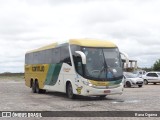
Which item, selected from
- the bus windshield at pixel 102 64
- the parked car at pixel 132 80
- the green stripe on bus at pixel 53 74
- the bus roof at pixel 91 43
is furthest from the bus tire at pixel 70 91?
the parked car at pixel 132 80

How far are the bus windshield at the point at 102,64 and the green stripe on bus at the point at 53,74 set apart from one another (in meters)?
3.25

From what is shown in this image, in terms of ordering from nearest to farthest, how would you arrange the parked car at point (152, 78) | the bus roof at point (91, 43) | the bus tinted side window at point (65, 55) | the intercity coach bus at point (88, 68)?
the intercity coach bus at point (88, 68) < the bus roof at point (91, 43) < the bus tinted side window at point (65, 55) < the parked car at point (152, 78)

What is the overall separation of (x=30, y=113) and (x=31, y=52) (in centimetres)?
1620

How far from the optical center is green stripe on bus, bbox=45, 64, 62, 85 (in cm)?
2403

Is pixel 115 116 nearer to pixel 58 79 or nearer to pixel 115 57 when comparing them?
pixel 115 57

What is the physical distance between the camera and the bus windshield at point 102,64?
66.9 ft

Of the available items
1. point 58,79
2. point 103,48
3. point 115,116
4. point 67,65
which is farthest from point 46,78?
point 115,116

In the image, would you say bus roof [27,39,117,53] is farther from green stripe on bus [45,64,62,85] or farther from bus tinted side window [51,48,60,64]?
green stripe on bus [45,64,62,85]

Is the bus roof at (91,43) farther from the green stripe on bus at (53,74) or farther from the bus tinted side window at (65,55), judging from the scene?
the green stripe on bus at (53,74)

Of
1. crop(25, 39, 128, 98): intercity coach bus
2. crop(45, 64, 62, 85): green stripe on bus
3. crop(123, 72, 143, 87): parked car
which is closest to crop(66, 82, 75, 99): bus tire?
crop(25, 39, 128, 98): intercity coach bus

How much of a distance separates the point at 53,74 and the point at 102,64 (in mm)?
5017

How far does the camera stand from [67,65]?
2222cm

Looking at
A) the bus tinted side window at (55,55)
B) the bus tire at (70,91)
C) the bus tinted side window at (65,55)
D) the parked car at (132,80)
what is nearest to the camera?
the bus tire at (70,91)

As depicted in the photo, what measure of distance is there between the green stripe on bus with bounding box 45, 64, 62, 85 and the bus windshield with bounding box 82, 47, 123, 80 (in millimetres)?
Result: 3255
